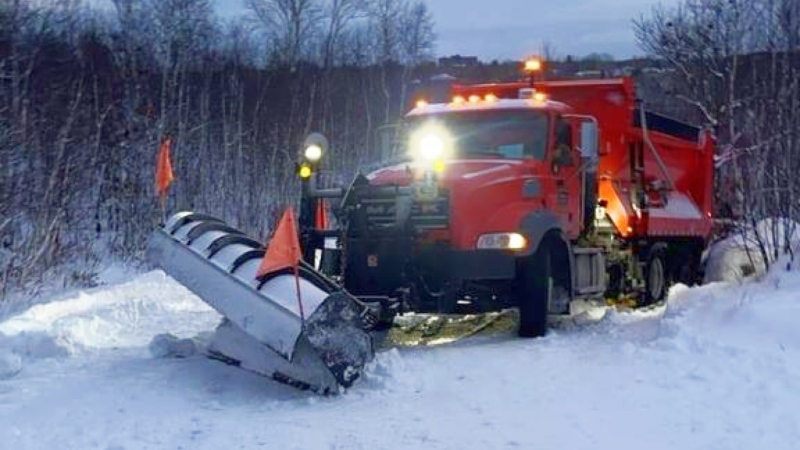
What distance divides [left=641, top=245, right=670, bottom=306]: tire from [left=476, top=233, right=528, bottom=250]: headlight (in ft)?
16.3

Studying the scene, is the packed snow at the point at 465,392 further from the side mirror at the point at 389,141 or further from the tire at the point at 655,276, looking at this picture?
the tire at the point at 655,276

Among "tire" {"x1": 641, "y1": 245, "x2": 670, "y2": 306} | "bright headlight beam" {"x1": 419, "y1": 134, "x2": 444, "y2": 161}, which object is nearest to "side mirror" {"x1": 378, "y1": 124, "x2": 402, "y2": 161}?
"bright headlight beam" {"x1": 419, "y1": 134, "x2": 444, "y2": 161}

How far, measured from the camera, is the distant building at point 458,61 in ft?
185

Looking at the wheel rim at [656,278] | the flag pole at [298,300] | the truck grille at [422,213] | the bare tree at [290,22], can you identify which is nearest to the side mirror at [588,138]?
the truck grille at [422,213]

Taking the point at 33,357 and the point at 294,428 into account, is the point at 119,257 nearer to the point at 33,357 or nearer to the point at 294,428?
the point at 33,357

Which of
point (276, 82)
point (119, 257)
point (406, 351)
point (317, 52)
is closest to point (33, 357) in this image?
point (406, 351)

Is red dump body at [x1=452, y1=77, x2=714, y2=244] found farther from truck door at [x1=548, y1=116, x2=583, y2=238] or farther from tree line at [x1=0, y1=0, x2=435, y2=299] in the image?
tree line at [x1=0, y1=0, x2=435, y2=299]

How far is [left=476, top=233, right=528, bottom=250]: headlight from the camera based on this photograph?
9.84 metres

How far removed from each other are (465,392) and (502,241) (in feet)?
8.26

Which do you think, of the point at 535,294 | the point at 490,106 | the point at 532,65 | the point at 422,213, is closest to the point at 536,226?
the point at 535,294

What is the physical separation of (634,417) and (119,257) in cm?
1649

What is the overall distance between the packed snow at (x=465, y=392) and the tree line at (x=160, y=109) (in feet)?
18.5

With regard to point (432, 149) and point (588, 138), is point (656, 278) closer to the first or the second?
point (588, 138)

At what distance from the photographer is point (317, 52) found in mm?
50062
